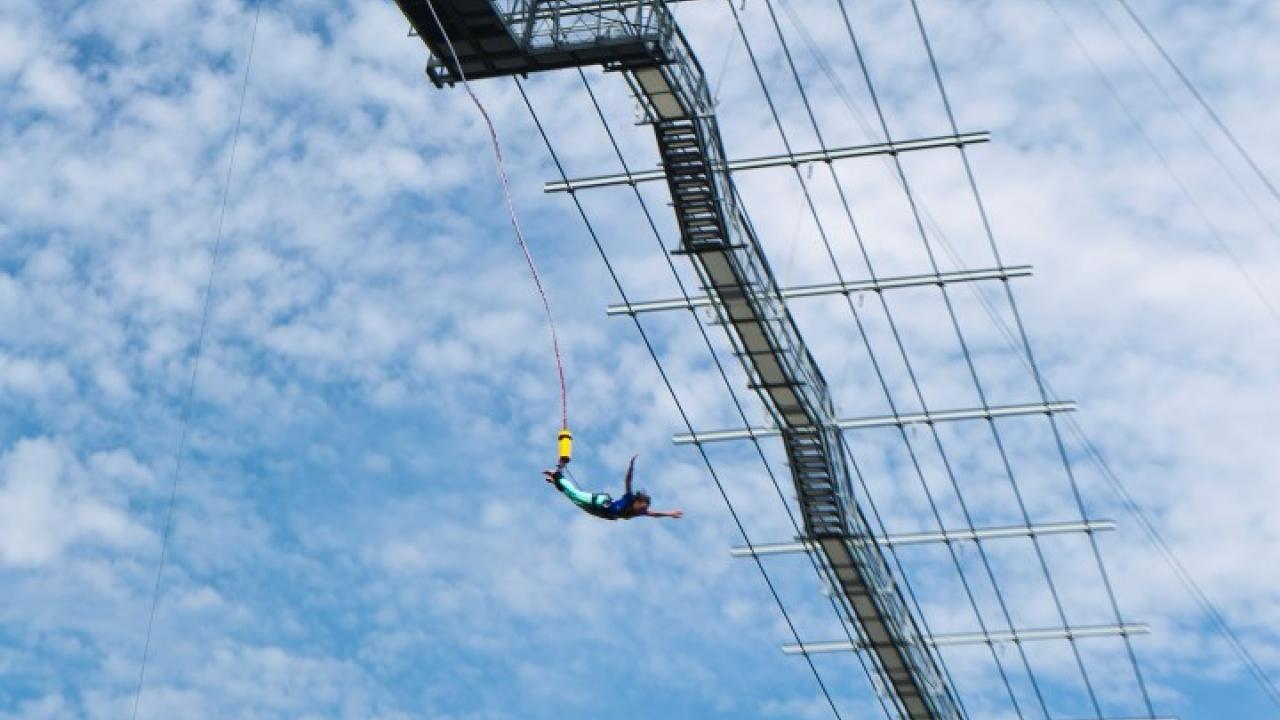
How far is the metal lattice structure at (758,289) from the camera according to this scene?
32875 mm

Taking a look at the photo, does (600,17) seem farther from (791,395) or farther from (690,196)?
(791,395)

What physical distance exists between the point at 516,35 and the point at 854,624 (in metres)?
13.0

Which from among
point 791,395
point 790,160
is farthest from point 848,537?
point 790,160

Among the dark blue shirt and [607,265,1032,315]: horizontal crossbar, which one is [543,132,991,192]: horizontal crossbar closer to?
[607,265,1032,315]: horizontal crossbar

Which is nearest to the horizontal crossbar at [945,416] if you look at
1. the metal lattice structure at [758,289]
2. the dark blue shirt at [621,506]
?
the metal lattice structure at [758,289]

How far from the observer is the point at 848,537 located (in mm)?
37406

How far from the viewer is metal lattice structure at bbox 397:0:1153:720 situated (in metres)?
32.9

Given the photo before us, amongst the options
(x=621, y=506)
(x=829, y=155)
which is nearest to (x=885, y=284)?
(x=829, y=155)

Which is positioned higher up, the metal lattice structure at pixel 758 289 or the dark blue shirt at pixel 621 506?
the metal lattice structure at pixel 758 289

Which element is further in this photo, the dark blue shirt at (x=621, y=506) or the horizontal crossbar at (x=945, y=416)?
the horizontal crossbar at (x=945, y=416)

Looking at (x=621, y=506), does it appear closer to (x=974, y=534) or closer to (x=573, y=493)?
(x=573, y=493)

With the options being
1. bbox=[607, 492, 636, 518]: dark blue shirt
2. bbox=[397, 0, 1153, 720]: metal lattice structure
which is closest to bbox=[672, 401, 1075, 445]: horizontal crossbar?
bbox=[397, 0, 1153, 720]: metal lattice structure

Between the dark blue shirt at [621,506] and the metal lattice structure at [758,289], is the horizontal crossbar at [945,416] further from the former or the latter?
the dark blue shirt at [621,506]

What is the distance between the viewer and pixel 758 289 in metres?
36.2
